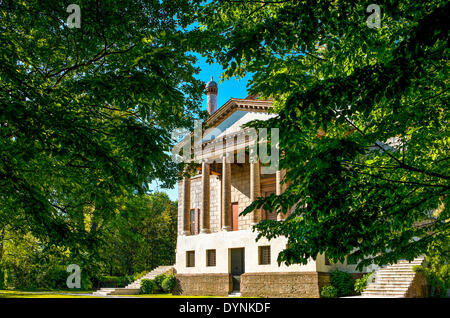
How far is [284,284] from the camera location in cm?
2517

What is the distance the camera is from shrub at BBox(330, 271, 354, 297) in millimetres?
23453

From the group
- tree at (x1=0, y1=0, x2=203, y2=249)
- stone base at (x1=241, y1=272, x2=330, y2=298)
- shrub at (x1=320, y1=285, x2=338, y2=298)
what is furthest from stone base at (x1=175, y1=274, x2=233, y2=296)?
tree at (x1=0, y1=0, x2=203, y2=249)

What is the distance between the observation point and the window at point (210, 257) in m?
31.0

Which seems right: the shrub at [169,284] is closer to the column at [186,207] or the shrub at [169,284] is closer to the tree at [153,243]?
the column at [186,207]

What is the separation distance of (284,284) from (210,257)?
788 centimetres

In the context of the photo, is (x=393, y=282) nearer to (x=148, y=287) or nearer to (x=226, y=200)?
(x=226, y=200)

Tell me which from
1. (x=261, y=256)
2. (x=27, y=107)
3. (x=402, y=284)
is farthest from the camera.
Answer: (x=261, y=256)

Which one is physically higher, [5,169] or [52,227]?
[5,169]

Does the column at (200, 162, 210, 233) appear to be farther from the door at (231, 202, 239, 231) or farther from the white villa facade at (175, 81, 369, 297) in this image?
the door at (231, 202, 239, 231)

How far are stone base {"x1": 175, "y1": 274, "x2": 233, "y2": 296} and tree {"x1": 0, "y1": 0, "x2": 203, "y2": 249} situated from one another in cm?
1908

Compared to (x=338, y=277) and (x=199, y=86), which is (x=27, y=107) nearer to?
(x=199, y=86)

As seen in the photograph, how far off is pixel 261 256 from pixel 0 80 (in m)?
22.7

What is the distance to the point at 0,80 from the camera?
7.58 meters

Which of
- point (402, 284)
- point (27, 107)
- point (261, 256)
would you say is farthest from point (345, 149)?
point (261, 256)
